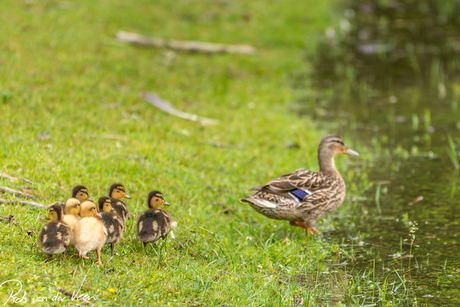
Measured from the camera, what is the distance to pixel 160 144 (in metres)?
10.4

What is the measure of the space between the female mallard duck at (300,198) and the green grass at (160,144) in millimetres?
342

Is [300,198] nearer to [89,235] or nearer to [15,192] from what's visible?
[89,235]

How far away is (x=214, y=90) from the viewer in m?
14.6

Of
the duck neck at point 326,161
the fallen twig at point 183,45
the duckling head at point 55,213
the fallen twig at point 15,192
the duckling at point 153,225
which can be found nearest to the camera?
the duckling head at point 55,213

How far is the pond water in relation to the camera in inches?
274

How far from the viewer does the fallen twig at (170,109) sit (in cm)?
1238

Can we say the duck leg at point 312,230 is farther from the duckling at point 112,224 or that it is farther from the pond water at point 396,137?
the duckling at point 112,224

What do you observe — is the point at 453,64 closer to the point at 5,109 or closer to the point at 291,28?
the point at 291,28

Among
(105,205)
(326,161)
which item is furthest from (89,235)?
(326,161)

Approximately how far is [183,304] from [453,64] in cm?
1395

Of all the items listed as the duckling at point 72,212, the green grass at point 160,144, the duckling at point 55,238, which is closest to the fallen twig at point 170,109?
the green grass at point 160,144

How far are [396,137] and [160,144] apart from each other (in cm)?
527

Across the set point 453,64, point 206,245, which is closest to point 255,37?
point 453,64

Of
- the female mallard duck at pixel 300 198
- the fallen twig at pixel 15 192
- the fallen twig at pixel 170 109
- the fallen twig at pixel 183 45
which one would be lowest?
the fallen twig at pixel 183 45
